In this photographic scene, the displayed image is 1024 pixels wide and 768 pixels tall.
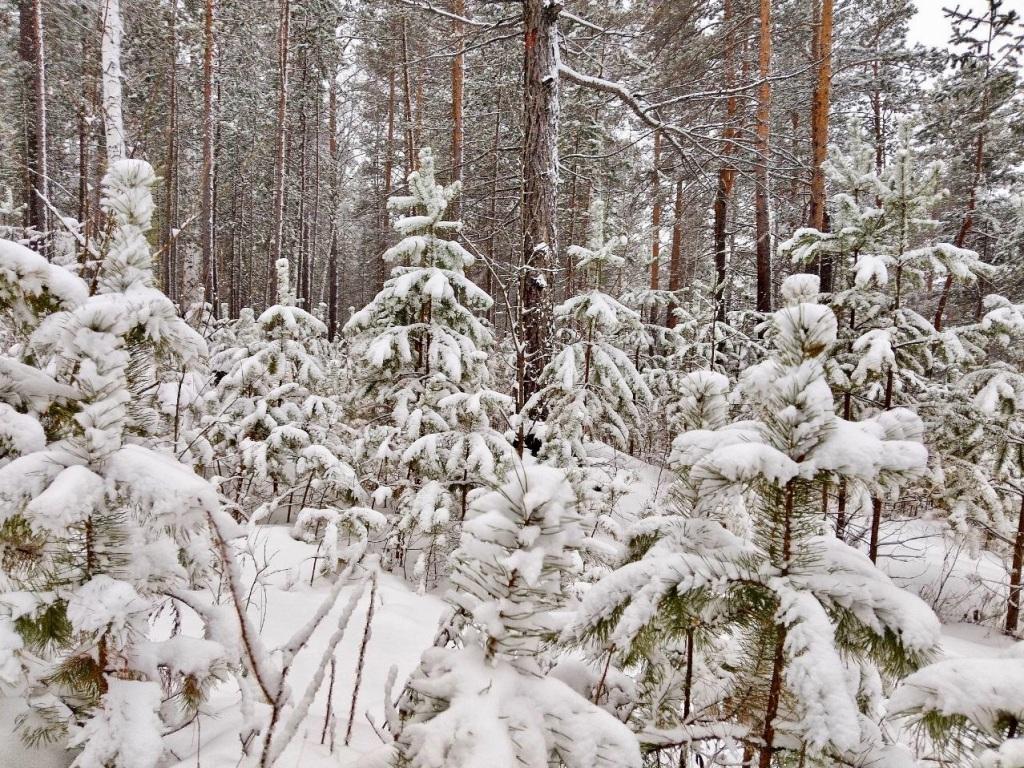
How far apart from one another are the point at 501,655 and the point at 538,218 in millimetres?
4964

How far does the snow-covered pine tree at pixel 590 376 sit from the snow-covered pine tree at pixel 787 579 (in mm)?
3740

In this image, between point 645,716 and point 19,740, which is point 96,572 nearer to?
point 19,740

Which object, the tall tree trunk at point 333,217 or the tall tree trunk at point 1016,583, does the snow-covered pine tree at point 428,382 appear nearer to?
the tall tree trunk at point 1016,583

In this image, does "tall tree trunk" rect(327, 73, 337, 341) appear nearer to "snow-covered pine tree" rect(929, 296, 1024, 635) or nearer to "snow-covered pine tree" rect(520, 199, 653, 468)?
"snow-covered pine tree" rect(520, 199, 653, 468)

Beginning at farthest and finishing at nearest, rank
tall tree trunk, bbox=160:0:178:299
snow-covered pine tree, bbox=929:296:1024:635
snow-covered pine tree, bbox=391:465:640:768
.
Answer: tall tree trunk, bbox=160:0:178:299, snow-covered pine tree, bbox=929:296:1024:635, snow-covered pine tree, bbox=391:465:640:768

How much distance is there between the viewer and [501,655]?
51.4 inches

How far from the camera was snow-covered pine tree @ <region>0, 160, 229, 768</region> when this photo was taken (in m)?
1.55

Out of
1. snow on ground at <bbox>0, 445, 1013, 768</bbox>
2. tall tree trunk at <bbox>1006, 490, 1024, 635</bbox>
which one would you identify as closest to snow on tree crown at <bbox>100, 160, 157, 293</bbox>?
snow on ground at <bbox>0, 445, 1013, 768</bbox>

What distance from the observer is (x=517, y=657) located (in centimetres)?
132

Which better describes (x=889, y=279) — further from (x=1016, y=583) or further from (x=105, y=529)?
(x=105, y=529)

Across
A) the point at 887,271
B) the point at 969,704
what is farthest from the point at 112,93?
the point at 969,704

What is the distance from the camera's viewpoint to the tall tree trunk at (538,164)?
545 centimetres

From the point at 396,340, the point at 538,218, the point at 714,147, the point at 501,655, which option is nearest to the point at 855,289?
the point at 538,218

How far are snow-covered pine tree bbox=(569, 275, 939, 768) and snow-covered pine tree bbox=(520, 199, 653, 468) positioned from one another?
374 cm
